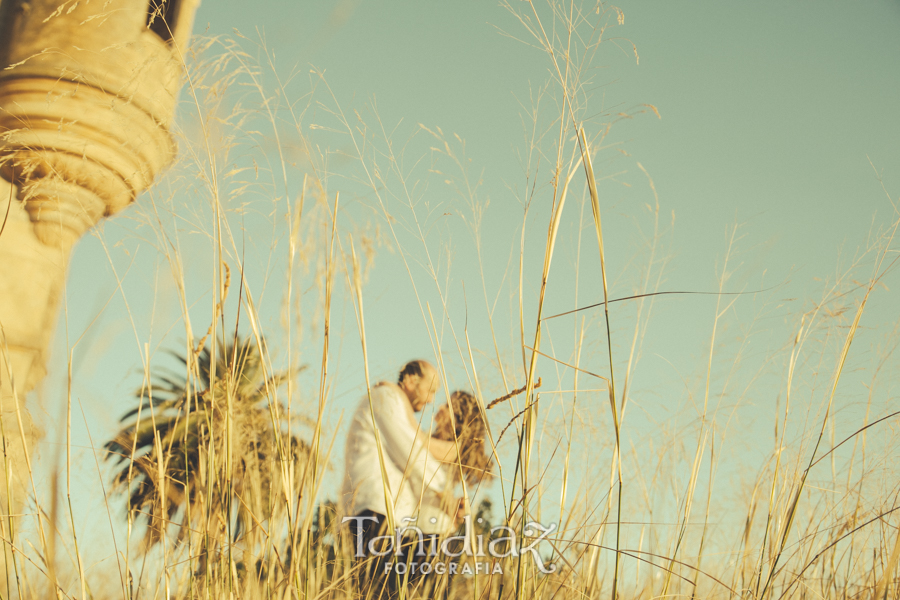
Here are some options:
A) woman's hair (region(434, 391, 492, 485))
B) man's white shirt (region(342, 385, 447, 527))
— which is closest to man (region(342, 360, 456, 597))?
man's white shirt (region(342, 385, 447, 527))

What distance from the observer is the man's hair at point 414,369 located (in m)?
2.51

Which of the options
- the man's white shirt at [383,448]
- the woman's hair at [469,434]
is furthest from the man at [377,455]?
the woman's hair at [469,434]

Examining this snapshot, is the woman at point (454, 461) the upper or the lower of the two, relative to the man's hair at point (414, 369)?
lower

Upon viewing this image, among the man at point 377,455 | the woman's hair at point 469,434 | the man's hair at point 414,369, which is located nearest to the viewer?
the woman's hair at point 469,434

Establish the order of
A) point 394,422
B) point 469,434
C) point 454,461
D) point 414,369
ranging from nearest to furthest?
1. point 454,461
2. point 469,434
3. point 394,422
4. point 414,369

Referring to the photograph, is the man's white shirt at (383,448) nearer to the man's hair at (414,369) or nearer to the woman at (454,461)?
the woman at (454,461)

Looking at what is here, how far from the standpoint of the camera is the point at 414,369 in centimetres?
253

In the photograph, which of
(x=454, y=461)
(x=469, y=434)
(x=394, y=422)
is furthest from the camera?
(x=394, y=422)

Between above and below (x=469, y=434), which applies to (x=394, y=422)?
above

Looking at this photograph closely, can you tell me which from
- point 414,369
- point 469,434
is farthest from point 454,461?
point 414,369

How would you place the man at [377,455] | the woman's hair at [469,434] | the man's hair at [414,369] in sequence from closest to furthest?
the woman's hair at [469,434]
the man at [377,455]
the man's hair at [414,369]

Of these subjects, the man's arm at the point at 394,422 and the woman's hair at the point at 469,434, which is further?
the man's arm at the point at 394,422

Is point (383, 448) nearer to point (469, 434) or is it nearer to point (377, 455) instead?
point (377, 455)

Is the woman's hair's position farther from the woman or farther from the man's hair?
the man's hair
